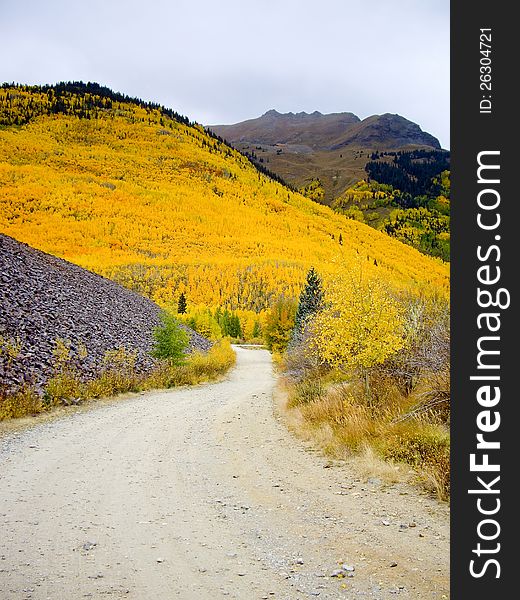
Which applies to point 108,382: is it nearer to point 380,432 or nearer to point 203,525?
point 380,432

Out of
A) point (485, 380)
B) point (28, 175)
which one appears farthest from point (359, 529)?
point (28, 175)

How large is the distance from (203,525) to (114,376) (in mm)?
13082

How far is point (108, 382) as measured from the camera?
16891 millimetres

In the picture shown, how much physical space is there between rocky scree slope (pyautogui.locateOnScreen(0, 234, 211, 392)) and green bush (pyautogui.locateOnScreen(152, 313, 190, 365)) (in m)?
0.67

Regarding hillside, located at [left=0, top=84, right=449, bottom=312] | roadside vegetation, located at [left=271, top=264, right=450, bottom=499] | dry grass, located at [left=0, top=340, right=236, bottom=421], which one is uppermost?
hillside, located at [left=0, top=84, right=449, bottom=312]

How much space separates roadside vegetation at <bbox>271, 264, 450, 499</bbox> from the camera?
7316mm

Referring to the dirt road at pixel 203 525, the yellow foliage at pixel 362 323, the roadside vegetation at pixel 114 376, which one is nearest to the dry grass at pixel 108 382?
the roadside vegetation at pixel 114 376

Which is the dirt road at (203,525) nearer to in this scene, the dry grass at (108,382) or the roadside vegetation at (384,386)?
the roadside vegetation at (384,386)

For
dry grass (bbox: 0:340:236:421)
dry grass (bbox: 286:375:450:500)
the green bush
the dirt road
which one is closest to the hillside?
dry grass (bbox: 0:340:236:421)

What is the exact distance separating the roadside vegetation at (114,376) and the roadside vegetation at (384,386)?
6.60m

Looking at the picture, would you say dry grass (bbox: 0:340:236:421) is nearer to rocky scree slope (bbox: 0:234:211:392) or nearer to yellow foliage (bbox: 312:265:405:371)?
rocky scree slope (bbox: 0:234:211:392)

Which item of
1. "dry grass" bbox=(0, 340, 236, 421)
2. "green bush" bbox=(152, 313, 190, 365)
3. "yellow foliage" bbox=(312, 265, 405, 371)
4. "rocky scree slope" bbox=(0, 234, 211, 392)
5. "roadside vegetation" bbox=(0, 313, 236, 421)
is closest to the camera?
"yellow foliage" bbox=(312, 265, 405, 371)

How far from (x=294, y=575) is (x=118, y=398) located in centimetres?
1332

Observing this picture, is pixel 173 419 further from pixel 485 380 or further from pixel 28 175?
pixel 28 175
